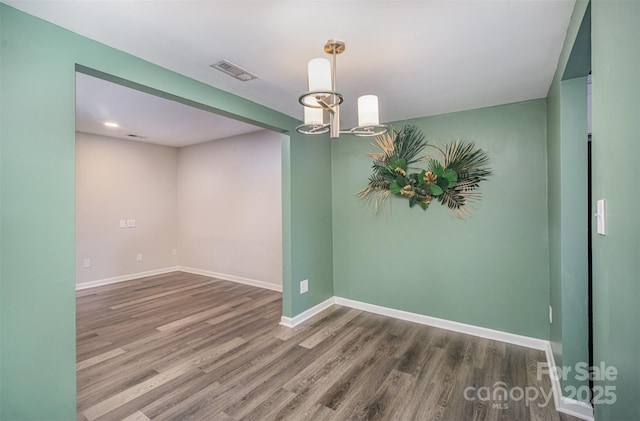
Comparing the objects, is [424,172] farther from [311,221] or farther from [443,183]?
[311,221]

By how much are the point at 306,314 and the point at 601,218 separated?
9.47 feet

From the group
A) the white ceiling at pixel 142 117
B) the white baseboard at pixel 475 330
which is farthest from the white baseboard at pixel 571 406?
the white ceiling at pixel 142 117

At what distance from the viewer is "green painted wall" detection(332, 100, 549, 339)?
270cm

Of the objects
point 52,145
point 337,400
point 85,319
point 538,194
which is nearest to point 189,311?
point 85,319

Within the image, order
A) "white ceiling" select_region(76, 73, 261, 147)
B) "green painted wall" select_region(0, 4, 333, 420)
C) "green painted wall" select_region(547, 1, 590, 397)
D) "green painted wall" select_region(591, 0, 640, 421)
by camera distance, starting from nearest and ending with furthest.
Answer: "green painted wall" select_region(591, 0, 640, 421) < "green painted wall" select_region(0, 4, 333, 420) < "green painted wall" select_region(547, 1, 590, 397) < "white ceiling" select_region(76, 73, 261, 147)

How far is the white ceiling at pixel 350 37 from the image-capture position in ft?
4.81

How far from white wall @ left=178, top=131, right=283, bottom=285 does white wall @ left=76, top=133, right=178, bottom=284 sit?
279 millimetres

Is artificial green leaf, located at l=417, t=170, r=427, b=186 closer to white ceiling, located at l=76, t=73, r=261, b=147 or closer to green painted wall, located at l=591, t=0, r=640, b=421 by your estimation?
green painted wall, located at l=591, t=0, r=640, b=421

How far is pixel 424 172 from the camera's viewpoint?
10.2 feet

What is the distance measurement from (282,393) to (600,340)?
1.84 m

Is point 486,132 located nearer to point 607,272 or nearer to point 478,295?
point 478,295

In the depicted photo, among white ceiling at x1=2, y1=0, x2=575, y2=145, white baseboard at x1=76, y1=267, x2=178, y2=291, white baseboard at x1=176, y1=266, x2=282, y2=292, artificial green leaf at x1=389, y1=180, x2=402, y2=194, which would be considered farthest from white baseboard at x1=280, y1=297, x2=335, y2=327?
white baseboard at x1=76, y1=267, x2=178, y2=291

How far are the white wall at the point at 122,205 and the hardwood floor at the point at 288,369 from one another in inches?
60.8

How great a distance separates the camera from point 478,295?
2.96 m
